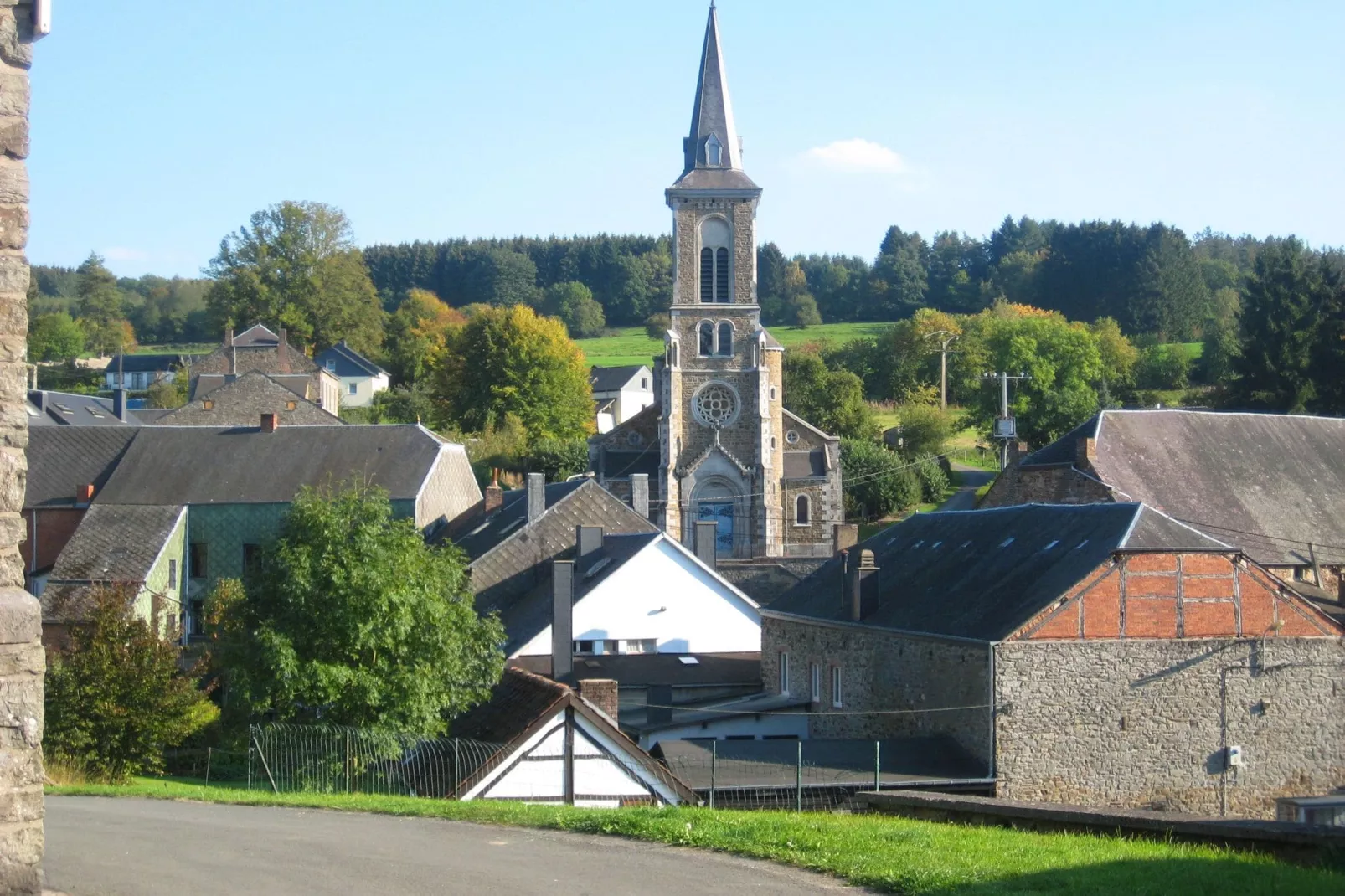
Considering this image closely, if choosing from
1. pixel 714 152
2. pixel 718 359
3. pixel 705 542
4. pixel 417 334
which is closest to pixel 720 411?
pixel 718 359

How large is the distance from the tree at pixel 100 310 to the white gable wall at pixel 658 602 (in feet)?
259

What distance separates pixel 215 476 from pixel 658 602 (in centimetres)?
1748

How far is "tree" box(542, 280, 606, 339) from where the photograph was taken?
128 meters

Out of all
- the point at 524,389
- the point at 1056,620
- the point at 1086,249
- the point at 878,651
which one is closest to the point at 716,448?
the point at 524,389

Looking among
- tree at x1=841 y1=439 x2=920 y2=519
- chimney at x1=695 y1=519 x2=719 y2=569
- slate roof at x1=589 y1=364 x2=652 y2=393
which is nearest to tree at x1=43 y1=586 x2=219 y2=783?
chimney at x1=695 y1=519 x2=719 y2=569

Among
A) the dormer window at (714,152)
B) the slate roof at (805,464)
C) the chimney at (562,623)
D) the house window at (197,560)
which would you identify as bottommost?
the chimney at (562,623)

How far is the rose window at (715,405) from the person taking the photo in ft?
186

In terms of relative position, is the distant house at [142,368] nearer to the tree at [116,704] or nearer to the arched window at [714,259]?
the arched window at [714,259]

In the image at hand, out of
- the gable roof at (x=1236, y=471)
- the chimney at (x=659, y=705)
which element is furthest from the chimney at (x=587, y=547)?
the gable roof at (x=1236, y=471)

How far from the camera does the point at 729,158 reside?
59250mm

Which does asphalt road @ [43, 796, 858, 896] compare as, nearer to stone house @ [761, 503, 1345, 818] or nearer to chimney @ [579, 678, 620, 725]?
chimney @ [579, 678, 620, 725]

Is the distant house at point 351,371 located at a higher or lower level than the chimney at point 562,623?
higher

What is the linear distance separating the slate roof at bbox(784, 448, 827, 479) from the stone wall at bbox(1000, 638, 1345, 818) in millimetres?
33322

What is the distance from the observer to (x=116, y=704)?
1925 cm
